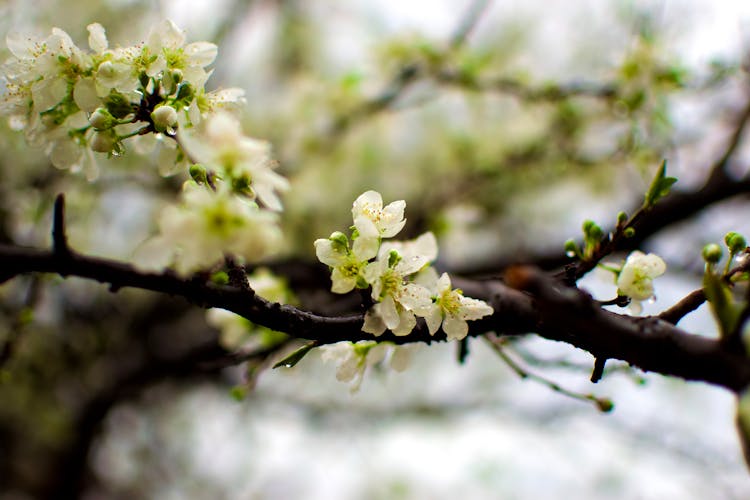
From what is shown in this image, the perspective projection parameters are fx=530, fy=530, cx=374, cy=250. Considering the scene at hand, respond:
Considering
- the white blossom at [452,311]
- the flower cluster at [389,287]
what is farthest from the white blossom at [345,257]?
the white blossom at [452,311]

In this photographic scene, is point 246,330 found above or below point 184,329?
above

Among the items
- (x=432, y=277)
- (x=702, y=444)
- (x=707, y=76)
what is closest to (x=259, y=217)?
(x=432, y=277)

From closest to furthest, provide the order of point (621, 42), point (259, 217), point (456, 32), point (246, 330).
Result: point (259, 217), point (246, 330), point (456, 32), point (621, 42)

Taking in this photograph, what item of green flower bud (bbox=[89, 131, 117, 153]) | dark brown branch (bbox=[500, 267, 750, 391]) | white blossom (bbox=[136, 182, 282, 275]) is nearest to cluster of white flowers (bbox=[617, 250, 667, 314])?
dark brown branch (bbox=[500, 267, 750, 391])

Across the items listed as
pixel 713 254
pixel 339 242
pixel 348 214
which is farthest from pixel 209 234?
pixel 348 214

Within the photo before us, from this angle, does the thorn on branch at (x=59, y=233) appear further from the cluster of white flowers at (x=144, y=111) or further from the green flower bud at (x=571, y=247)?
the green flower bud at (x=571, y=247)

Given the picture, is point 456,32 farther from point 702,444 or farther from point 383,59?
point 702,444
